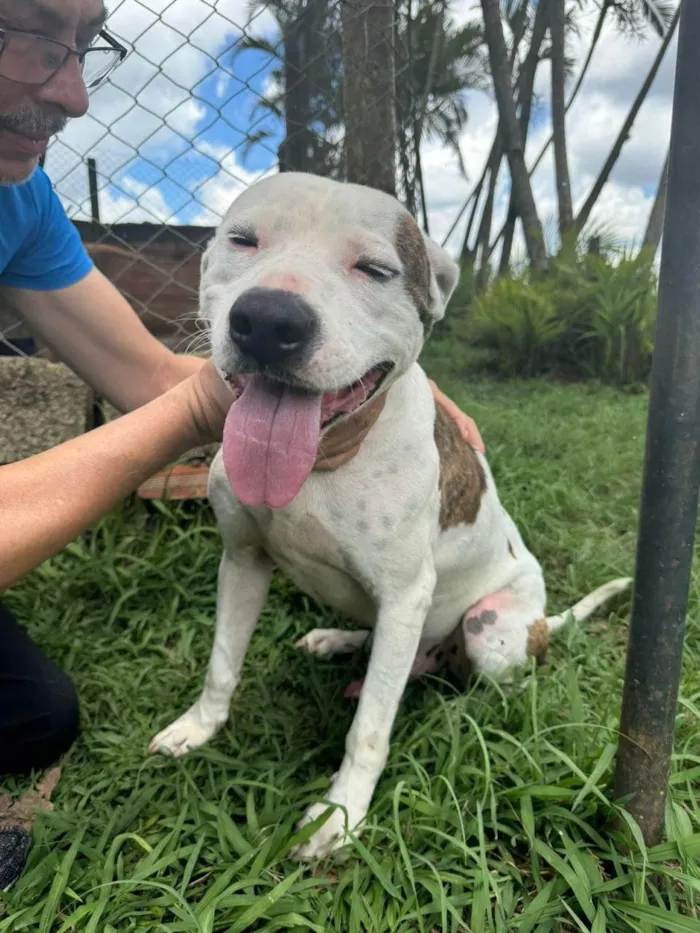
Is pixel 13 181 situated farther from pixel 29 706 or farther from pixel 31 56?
pixel 29 706

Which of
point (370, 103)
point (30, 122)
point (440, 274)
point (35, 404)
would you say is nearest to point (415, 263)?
point (440, 274)

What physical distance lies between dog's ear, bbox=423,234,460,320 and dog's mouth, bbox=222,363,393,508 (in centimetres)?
39

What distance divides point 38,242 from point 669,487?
1.96 m

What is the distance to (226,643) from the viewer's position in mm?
1799

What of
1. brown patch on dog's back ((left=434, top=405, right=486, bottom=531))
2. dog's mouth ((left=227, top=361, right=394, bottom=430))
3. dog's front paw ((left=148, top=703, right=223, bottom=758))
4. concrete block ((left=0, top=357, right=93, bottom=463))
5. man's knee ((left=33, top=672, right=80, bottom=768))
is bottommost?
man's knee ((left=33, top=672, right=80, bottom=768))

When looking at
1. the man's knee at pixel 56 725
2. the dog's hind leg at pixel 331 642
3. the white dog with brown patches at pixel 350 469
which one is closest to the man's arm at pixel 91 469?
the white dog with brown patches at pixel 350 469

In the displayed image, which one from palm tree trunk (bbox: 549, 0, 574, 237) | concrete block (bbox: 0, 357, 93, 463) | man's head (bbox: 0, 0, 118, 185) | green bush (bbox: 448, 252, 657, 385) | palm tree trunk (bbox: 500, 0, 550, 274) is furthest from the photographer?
palm tree trunk (bbox: 549, 0, 574, 237)

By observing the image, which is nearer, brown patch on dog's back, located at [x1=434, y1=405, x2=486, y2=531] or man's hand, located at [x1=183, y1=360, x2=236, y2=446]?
man's hand, located at [x1=183, y1=360, x2=236, y2=446]

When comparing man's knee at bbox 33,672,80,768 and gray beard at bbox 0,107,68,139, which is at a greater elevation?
gray beard at bbox 0,107,68,139

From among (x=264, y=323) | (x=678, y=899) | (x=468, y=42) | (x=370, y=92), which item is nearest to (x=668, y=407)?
(x=264, y=323)

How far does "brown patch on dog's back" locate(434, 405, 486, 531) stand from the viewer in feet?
5.78

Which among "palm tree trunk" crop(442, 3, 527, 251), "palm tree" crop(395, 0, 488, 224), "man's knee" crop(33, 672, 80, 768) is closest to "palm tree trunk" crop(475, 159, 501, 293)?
"palm tree trunk" crop(442, 3, 527, 251)

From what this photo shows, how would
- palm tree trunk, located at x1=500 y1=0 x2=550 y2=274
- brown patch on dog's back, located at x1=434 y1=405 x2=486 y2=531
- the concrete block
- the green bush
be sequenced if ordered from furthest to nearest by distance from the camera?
the green bush < palm tree trunk, located at x1=500 y1=0 x2=550 y2=274 < the concrete block < brown patch on dog's back, located at x1=434 y1=405 x2=486 y2=531

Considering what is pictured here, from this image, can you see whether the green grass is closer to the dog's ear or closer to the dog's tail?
the dog's tail
